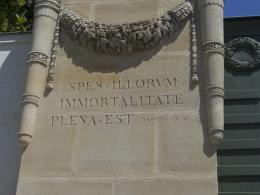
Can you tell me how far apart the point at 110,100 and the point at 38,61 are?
1.89 meters

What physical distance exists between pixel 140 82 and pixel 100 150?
1.74 m

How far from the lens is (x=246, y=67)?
507 inches

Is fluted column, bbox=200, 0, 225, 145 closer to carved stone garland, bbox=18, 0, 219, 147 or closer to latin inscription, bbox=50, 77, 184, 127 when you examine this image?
carved stone garland, bbox=18, 0, 219, 147

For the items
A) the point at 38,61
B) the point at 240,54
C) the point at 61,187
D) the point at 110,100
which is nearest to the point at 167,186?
the point at 61,187

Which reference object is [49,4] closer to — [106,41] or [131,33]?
[106,41]

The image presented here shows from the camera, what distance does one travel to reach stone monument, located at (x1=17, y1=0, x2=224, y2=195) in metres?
10.8

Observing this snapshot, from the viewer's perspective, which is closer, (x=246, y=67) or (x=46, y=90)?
(x=46, y=90)

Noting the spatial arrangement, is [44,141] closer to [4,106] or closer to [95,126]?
[95,126]

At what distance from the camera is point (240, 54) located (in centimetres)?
1312

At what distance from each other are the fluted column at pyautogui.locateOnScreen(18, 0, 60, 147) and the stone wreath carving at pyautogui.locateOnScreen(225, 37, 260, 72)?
421 cm

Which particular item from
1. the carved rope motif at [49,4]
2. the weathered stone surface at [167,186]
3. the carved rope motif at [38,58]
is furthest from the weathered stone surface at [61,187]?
the carved rope motif at [49,4]

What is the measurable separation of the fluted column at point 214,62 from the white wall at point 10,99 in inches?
187

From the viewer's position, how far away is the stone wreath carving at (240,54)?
42.3 feet

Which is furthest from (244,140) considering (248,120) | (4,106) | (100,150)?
(4,106)
